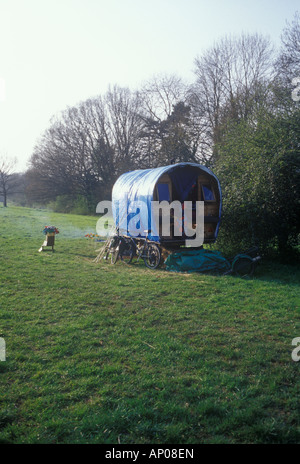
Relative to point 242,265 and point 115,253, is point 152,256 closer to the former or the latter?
point 115,253

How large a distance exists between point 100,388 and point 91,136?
1722 inches

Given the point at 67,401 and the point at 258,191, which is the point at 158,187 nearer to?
the point at 258,191

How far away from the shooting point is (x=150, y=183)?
1109cm

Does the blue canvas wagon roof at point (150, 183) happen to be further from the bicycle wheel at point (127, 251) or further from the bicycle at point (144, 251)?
the bicycle wheel at point (127, 251)

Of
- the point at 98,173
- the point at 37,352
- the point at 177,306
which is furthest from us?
the point at 98,173

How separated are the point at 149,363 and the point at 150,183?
748 centimetres

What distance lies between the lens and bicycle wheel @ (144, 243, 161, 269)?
10.9 metres

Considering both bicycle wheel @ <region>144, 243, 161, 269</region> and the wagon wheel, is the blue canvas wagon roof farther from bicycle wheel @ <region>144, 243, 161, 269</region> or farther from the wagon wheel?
the wagon wheel

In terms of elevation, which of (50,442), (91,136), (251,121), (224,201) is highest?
(91,136)

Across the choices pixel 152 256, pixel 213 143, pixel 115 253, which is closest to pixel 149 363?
pixel 152 256

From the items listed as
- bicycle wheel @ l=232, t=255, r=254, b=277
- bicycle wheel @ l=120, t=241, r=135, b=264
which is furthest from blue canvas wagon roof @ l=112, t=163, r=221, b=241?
bicycle wheel @ l=232, t=255, r=254, b=277

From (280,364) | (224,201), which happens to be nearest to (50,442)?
(280,364)

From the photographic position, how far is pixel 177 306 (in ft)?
22.2

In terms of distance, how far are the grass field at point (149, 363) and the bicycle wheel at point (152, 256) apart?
8.12 ft
